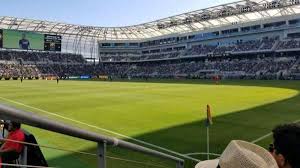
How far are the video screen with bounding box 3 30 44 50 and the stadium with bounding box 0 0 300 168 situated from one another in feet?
1.07

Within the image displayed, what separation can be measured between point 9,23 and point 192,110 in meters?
101

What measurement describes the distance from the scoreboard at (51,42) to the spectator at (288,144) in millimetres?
124408

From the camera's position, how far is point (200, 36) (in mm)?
130125

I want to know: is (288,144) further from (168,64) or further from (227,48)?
(168,64)

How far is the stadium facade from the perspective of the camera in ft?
328

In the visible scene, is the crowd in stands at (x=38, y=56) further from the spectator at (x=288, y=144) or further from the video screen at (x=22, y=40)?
the spectator at (x=288, y=144)

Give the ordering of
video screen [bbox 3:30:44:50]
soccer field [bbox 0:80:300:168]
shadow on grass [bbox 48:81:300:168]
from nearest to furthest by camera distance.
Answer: shadow on grass [bbox 48:81:300:168], soccer field [bbox 0:80:300:168], video screen [bbox 3:30:44:50]

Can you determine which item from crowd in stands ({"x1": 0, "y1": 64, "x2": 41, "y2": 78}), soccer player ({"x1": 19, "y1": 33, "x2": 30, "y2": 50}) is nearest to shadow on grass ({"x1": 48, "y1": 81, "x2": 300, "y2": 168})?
soccer player ({"x1": 19, "y1": 33, "x2": 30, "y2": 50})

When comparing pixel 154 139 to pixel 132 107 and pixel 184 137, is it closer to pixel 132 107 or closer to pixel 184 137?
pixel 184 137

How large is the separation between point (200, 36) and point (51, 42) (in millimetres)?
49506

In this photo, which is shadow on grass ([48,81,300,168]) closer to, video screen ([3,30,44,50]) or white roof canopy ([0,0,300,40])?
white roof canopy ([0,0,300,40])

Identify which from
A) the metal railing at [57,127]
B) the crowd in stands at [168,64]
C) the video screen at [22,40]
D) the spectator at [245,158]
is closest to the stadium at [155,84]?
the metal railing at [57,127]

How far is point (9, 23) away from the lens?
381ft

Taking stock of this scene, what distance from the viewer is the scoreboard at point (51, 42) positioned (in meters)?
122
